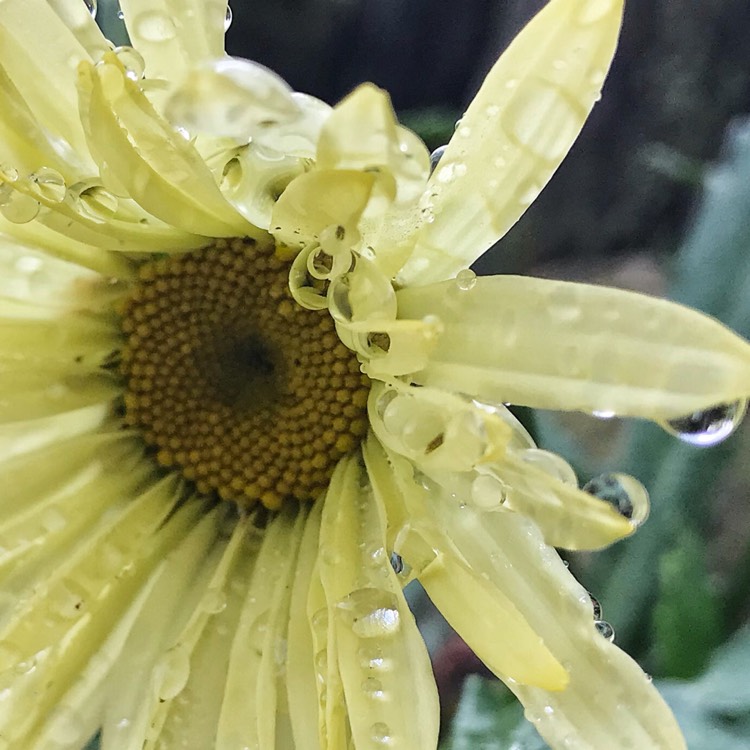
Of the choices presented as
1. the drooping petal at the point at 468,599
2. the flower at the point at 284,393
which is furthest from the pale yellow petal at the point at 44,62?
the drooping petal at the point at 468,599

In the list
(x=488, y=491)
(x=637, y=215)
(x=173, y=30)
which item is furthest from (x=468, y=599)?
(x=637, y=215)

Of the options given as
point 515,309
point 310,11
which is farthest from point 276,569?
point 310,11

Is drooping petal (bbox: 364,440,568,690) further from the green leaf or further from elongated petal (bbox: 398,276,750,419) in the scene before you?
the green leaf

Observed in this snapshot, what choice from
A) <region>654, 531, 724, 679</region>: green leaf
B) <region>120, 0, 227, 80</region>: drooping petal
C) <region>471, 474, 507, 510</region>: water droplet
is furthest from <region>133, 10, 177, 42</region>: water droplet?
<region>654, 531, 724, 679</region>: green leaf

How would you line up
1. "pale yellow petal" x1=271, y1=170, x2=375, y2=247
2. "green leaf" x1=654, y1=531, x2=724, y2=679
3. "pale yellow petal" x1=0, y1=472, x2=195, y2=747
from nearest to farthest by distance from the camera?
"pale yellow petal" x1=271, y1=170, x2=375, y2=247 < "pale yellow petal" x1=0, y1=472, x2=195, y2=747 < "green leaf" x1=654, y1=531, x2=724, y2=679

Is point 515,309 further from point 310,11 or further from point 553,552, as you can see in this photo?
point 310,11

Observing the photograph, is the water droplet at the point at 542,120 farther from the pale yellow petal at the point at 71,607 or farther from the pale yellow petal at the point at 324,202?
the pale yellow petal at the point at 71,607
